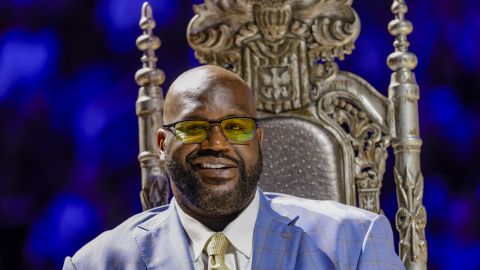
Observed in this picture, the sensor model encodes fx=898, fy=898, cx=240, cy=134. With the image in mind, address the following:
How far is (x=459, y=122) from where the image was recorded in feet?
11.2

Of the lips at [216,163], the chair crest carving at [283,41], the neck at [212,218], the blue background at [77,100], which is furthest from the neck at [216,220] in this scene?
the blue background at [77,100]

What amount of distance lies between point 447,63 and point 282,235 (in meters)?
1.57

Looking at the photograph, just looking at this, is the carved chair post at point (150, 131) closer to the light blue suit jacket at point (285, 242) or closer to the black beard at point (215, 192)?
the light blue suit jacket at point (285, 242)

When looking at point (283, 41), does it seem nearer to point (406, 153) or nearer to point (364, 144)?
point (364, 144)

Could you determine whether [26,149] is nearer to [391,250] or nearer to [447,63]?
[447,63]

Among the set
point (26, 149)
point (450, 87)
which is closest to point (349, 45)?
point (450, 87)

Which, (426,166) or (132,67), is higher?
(132,67)

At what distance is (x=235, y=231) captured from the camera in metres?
2.10

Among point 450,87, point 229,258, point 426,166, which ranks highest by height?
point 450,87

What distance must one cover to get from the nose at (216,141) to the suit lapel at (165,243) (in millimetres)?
224

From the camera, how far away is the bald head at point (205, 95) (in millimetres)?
2107

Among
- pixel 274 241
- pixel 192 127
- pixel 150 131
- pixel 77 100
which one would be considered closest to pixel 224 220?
pixel 274 241

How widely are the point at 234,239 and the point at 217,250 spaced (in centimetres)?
5

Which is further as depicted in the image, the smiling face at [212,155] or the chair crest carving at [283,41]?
the chair crest carving at [283,41]
